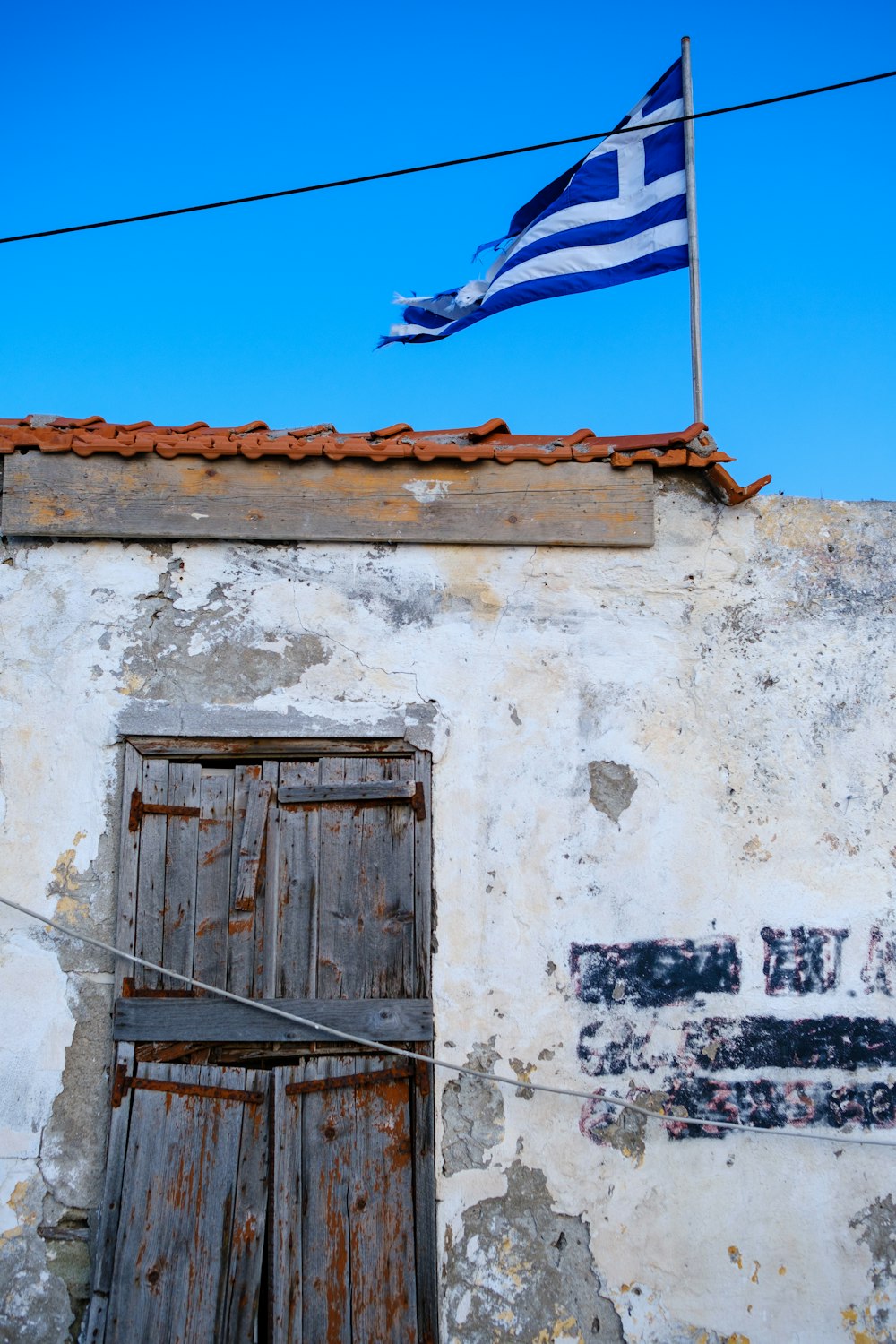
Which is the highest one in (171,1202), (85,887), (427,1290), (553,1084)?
(85,887)

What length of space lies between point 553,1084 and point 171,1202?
155cm

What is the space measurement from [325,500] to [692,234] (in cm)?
248

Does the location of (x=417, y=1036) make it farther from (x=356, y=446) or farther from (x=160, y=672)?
(x=356, y=446)

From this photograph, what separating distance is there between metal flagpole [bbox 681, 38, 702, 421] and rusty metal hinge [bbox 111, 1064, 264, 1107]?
Result: 3.68 m

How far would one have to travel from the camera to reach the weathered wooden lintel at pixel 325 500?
445cm

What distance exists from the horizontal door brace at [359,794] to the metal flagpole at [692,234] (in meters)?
2.35

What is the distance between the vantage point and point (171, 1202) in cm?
400

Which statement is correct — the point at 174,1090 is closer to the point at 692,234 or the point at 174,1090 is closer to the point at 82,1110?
the point at 82,1110

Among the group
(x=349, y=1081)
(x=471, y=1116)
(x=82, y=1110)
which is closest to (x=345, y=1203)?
(x=349, y=1081)

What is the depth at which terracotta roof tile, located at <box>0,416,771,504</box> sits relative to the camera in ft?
14.7

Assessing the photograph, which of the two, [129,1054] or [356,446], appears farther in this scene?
[356,446]

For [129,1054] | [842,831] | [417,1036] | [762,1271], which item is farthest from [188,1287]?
[842,831]

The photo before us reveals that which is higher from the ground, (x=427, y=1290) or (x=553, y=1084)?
(x=553, y=1084)

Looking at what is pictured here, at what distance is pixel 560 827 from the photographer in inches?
171
